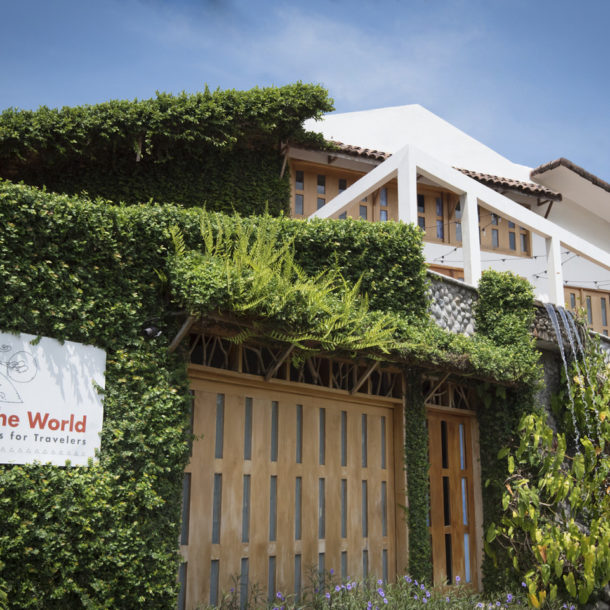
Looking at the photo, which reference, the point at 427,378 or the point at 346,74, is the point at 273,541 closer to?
the point at 427,378

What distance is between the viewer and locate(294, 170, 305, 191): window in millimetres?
13938

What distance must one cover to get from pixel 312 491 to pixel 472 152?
10387 mm

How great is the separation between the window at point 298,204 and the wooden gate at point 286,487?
4994 mm

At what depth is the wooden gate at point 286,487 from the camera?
8250 millimetres

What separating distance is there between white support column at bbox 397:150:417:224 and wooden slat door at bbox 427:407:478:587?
283 centimetres

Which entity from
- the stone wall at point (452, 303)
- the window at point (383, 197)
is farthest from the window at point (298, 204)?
the stone wall at point (452, 303)

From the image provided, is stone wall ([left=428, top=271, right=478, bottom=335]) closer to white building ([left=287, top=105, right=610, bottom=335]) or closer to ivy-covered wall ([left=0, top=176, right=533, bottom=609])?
white building ([left=287, top=105, right=610, bottom=335])

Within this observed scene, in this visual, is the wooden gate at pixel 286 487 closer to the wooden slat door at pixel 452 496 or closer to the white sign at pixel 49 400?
the wooden slat door at pixel 452 496

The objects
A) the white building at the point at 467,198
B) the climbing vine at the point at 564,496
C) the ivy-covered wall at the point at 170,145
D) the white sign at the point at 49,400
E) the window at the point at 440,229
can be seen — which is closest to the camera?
the white sign at the point at 49,400

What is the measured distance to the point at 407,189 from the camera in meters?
10.8

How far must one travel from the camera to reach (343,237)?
9422 mm

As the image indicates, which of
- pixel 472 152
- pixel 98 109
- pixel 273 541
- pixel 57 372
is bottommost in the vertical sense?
pixel 273 541

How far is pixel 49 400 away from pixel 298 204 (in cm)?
794

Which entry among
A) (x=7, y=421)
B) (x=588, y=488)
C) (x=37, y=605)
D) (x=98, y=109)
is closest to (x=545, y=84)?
(x=588, y=488)
